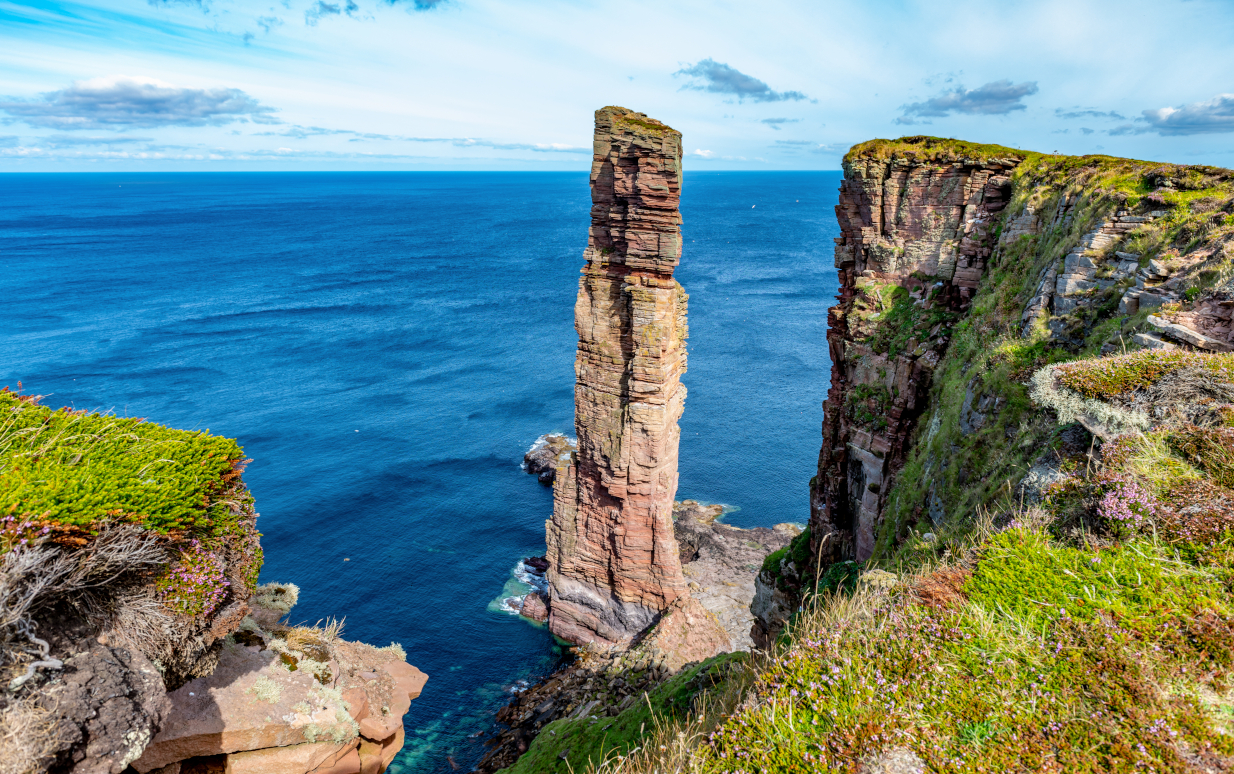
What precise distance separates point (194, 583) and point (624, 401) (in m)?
29.4

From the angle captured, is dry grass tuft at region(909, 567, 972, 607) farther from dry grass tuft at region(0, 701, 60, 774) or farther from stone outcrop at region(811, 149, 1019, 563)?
stone outcrop at region(811, 149, 1019, 563)

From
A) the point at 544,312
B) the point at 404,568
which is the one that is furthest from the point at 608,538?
the point at 544,312

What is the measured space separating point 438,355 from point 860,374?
278 ft

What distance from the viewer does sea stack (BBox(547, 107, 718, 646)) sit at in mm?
35812

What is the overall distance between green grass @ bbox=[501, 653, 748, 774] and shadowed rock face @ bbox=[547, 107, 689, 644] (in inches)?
611

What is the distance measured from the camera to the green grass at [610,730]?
1816cm

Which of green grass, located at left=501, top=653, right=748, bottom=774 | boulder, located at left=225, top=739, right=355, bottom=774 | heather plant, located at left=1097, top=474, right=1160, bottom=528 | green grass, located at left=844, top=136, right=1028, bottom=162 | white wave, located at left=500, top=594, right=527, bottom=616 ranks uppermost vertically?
green grass, located at left=844, top=136, right=1028, bottom=162

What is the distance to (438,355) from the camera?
104 meters

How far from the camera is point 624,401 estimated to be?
40.1m

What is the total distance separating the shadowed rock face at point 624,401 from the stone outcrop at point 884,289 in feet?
32.4

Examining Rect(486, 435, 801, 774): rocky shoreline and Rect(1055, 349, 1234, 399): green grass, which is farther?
Rect(486, 435, 801, 774): rocky shoreline

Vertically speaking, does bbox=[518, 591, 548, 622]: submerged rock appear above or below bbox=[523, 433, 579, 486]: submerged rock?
below

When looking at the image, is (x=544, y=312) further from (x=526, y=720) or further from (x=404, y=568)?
(x=526, y=720)

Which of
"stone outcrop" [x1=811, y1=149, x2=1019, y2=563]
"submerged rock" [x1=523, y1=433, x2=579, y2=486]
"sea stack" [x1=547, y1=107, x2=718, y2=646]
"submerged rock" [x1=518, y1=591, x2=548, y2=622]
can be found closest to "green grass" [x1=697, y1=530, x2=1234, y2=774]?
"stone outcrop" [x1=811, y1=149, x2=1019, y2=563]
